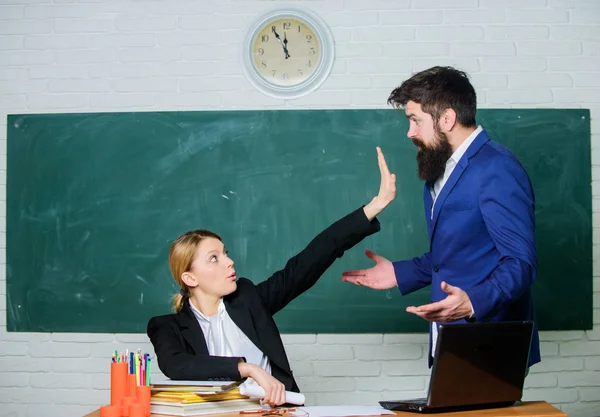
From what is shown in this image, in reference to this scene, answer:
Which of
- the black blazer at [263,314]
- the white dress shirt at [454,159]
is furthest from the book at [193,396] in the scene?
the white dress shirt at [454,159]

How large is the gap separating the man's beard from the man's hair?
0.08 metres

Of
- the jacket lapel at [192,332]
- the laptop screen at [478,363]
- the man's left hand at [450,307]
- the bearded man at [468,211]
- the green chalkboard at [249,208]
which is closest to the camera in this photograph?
the laptop screen at [478,363]

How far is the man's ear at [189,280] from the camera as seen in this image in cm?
262

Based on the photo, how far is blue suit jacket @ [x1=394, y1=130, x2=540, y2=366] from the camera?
2102 mm

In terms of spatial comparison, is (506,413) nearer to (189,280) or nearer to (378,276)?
(378,276)

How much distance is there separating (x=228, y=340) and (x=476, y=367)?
36.9 inches

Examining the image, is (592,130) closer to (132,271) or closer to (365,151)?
(365,151)

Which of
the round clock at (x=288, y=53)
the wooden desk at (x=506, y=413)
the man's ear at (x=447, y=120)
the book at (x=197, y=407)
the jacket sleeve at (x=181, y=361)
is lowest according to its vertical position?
the wooden desk at (x=506, y=413)

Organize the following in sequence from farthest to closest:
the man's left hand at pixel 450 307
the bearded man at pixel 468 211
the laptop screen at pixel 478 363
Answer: the bearded man at pixel 468 211, the man's left hand at pixel 450 307, the laptop screen at pixel 478 363

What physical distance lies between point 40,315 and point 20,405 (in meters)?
0.49

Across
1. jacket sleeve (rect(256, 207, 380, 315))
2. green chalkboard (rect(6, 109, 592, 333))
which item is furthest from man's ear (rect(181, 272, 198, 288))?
green chalkboard (rect(6, 109, 592, 333))

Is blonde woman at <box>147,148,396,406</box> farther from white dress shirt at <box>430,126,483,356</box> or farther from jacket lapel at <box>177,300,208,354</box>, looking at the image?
white dress shirt at <box>430,126,483,356</box>

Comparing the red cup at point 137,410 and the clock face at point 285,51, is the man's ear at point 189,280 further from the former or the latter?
the clock face at point 285,51

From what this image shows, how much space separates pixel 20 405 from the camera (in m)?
3.99
